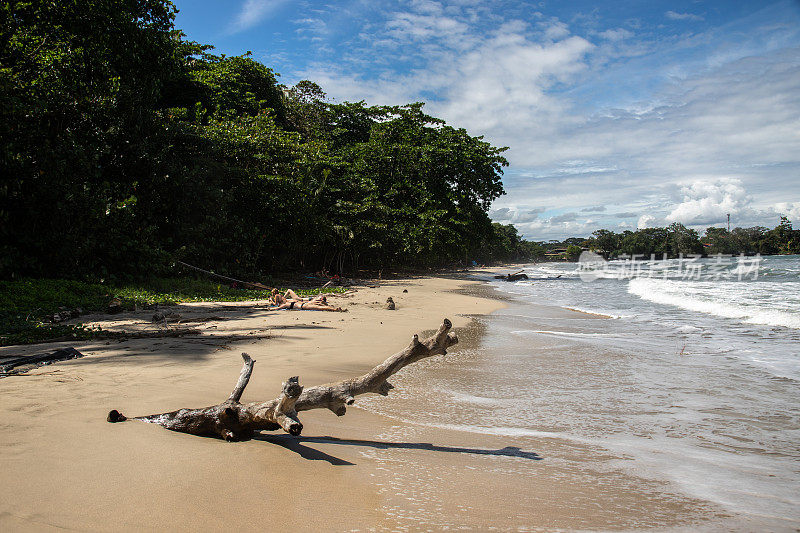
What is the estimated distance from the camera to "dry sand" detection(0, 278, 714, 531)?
2008 millimetres

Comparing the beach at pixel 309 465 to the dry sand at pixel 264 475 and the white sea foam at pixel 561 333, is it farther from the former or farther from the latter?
the white sea foam at pixel 561 333

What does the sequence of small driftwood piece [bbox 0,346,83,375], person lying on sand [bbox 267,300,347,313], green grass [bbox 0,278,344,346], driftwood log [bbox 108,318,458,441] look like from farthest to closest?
person lying on sand [bbox 267,300,347,313] → green grass [bbox 0,278,344,346] → small driftwood piece [bbox 0,346,83,375] → driftwood log [bbox 108,318,458,441]

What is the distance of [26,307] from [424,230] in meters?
20.6

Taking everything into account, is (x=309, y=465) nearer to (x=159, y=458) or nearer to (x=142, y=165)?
(x=159, y=458)

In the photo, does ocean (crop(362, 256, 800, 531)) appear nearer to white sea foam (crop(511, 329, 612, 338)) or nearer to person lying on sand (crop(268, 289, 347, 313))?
white sea foam (crop(511, 329, 612, 338))

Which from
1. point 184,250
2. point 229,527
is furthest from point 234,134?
point 229,527

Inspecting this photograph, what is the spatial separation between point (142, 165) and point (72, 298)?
5.85m

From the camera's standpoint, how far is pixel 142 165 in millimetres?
13195

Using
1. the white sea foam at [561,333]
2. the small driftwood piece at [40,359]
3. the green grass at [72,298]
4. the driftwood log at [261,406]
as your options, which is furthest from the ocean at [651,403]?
the green grass at [72,298]

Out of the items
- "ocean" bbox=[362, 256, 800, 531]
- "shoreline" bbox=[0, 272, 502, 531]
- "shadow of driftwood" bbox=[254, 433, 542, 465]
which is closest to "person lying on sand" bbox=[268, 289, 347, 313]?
"ocean" bbox=[362, 256, 800, 531]

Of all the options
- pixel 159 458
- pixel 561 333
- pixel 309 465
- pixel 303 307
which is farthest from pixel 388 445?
pixel 303 307

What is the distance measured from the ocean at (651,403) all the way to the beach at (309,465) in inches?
2.1

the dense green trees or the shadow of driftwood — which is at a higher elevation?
the dense green trees

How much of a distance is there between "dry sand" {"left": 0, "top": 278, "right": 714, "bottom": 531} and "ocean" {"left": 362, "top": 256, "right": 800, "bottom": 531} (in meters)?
0.24
